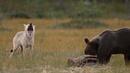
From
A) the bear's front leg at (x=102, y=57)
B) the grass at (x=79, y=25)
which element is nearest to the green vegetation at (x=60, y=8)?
→ the grass at (x=79, y=25)

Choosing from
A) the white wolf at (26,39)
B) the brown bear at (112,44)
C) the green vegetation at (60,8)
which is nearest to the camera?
the brown bear at (112,44)

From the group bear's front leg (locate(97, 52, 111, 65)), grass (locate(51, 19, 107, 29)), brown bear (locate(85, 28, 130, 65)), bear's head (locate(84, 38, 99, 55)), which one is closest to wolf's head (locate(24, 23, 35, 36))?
bear's head (locate(84, 38, 99, 55))

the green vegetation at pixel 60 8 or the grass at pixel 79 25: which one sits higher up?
the green vegetation at pixel 60 8

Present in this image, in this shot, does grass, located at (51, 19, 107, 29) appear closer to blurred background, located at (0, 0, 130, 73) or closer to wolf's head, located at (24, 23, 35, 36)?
blurred background, located at (0, 0, 130, 73)

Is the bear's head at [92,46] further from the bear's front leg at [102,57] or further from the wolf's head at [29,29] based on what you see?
the wolf's head at [29,29]

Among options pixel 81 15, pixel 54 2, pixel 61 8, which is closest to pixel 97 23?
pixel 81 15

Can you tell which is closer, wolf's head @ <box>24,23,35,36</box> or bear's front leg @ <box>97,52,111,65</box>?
bear's front leg @ <box>97,52,111,65</box>

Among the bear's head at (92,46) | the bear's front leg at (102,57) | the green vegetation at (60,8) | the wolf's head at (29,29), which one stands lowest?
the bear's front leg at (102,57)

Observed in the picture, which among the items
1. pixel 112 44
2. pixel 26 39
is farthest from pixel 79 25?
pixel 112 44

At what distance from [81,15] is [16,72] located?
32.3 metres

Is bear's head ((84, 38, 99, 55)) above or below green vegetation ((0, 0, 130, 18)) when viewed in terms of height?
below

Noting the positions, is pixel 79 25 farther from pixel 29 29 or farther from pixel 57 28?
pixel 29 29

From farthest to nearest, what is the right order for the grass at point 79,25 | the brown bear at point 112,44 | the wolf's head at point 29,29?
the grass at point 79,25
the wolf's head at point 29,29
the brown bear at point 112,44

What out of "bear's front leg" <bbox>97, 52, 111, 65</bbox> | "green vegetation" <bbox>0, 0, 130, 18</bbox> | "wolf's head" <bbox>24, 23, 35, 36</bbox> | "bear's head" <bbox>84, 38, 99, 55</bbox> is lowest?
"bear's front leg" <bbox>97, 52, 111, 65</bbox>
